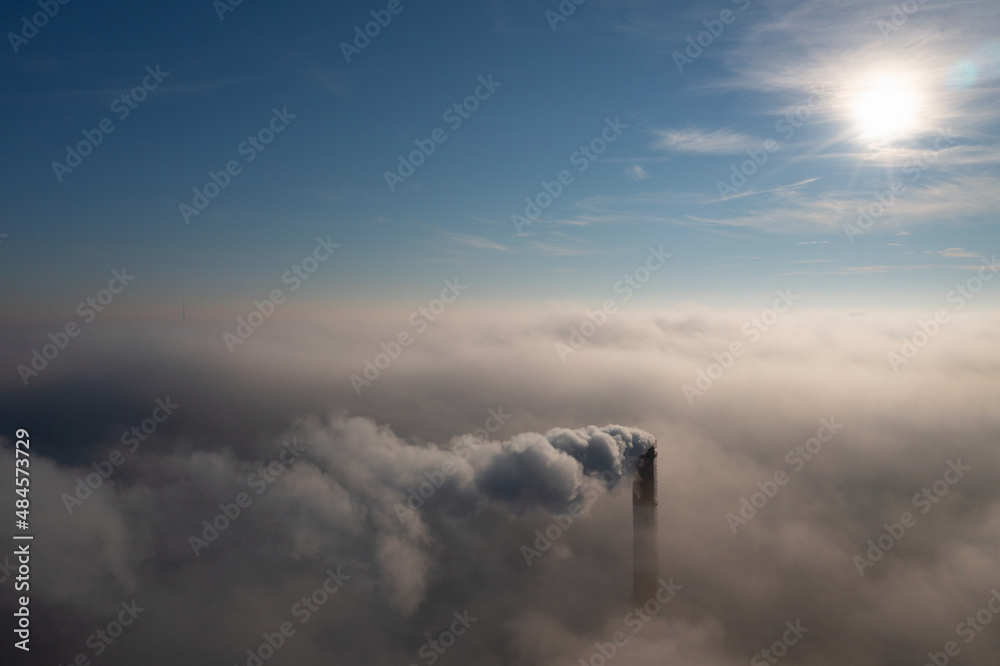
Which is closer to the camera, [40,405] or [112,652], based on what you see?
[112,652]

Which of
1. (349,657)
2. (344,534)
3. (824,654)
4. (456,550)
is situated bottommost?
(349,657)

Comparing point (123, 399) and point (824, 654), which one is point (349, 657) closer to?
point (824, 654)

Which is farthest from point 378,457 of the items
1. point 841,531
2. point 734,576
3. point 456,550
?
point 841,531

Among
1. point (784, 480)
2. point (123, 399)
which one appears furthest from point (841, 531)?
point (123, 399)

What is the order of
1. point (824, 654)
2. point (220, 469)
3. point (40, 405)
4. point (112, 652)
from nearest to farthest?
point (112, 652), point (824, 654), point (220, 469), point (40, 405)

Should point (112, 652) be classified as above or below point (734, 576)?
below

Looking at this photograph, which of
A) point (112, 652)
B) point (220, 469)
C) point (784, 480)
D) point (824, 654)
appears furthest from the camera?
point (784, 480)

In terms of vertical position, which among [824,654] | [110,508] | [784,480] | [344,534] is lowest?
[110,508]

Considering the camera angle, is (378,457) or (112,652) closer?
(112,652)

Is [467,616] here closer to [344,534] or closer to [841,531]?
[344,534]
